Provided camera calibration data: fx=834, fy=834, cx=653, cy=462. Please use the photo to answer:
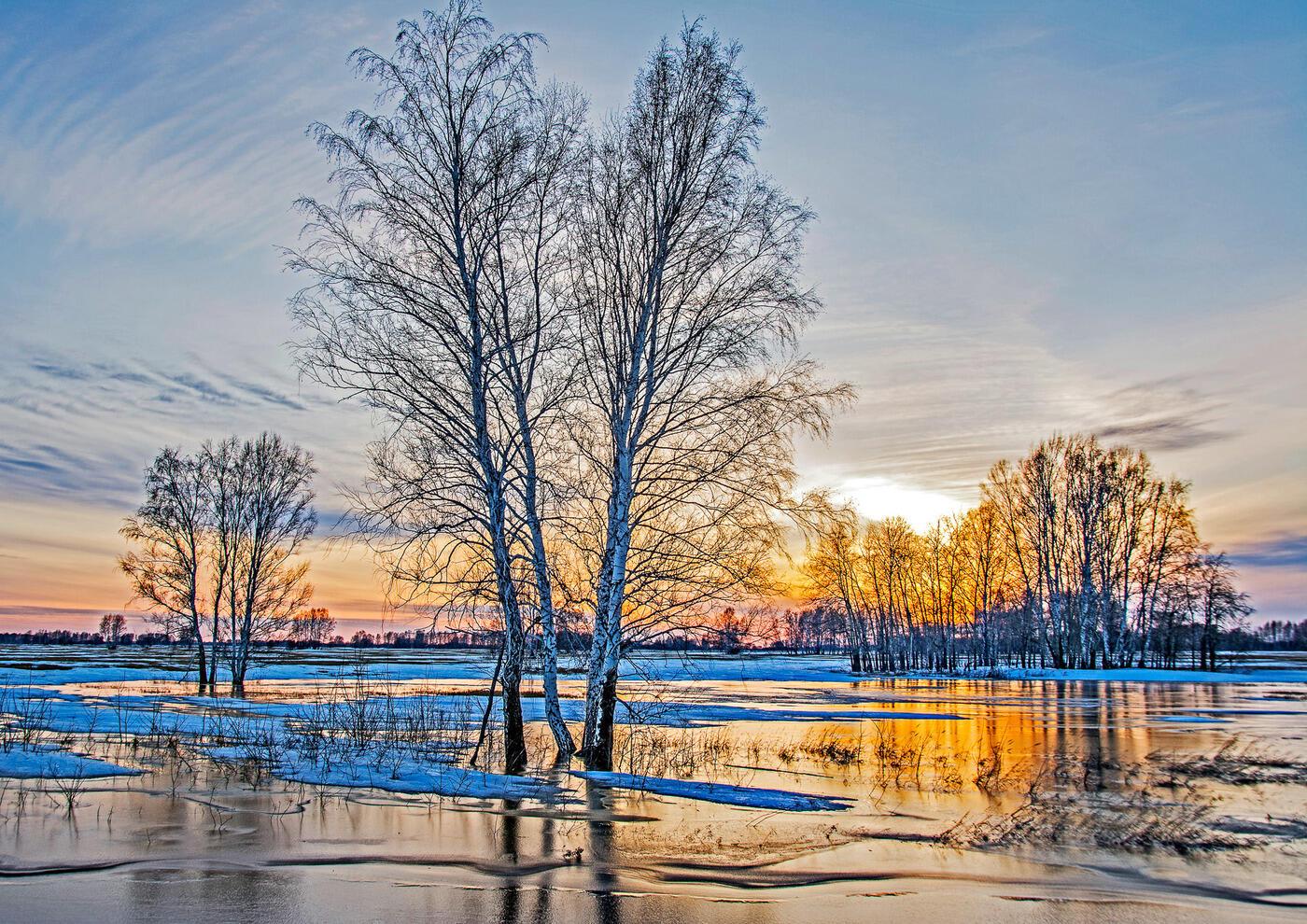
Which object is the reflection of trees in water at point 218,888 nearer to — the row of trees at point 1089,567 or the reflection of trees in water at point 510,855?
the reflection of trees in water at point 510,855

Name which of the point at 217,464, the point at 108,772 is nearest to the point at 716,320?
the point at 108,772

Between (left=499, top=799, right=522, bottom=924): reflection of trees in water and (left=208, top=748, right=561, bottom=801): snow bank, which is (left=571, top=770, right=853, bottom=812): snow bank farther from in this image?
(left=499, top=799, right=522, bottom=924): reflection of trees in water


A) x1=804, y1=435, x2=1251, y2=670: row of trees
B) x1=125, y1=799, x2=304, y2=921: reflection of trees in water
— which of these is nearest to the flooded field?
x1=125, y1=799, x2=304, y2=921: reflection of trees in water

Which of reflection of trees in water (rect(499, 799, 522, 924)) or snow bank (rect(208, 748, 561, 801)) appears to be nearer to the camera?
reflection of trees in water (rect(499, 799, 522, 924))

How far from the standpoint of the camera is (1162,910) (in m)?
5.91

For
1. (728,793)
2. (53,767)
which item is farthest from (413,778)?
(53,767)

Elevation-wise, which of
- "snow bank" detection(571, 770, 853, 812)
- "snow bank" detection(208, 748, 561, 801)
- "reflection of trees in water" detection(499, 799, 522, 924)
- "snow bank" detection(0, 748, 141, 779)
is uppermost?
"reflection of trees in water" detection(499, 799, 522, 924)

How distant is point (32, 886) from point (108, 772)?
232 inches

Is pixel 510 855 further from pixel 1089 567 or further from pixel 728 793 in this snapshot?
pixel 1089 567

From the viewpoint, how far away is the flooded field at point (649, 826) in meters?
5.86

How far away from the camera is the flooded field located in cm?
586

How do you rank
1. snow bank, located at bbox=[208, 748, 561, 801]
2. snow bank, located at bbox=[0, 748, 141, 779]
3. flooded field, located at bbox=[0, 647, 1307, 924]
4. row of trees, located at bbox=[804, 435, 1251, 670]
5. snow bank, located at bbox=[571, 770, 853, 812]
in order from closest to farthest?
flooded field, located at bbox=[0, 647, 1307, 924], snow bank, located at bbox=[571, 770, 853, 812], snow bank, located at bbox=[208, 748, 561, 801], snow bank, located at bbox=[0, 748, 141, 779], row of trees, located at bbox=[804, 435, 1251, 670]

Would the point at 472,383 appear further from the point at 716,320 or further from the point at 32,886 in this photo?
the point at 32,886

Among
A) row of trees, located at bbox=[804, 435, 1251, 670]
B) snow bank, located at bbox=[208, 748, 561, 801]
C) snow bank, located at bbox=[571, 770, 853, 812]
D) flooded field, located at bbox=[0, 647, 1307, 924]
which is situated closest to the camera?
flooded field, located at bbox=[0, 647, 1307, 924]
